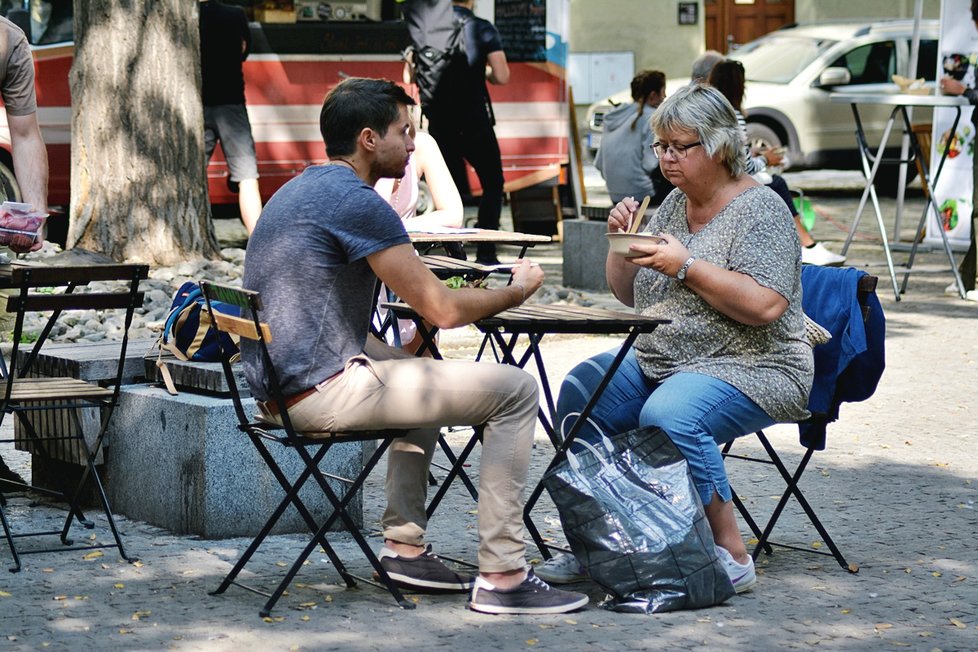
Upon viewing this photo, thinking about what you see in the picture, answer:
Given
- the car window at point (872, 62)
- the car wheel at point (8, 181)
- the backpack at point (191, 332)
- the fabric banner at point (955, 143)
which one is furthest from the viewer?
the car window at point (872, 62)

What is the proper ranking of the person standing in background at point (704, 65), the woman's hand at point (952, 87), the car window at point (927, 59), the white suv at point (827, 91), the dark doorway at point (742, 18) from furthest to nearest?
the dark doorway at point (742, 18)
the car window at point (927, 59)
the white suv at point (827, 91)
the woman's hand at point (952, 87)
the person standing in background at point (704, 65)

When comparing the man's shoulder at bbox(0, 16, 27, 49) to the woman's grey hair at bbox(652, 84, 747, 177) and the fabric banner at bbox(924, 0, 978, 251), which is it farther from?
the fabric banner at bbox(924, 0, 978, 251)

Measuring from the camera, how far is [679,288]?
4.84 meters

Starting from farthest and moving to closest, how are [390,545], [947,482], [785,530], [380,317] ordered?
[380,317] → [947,482] → [785,530] → [390,545]

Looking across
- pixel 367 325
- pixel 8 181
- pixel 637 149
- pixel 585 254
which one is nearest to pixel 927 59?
pixel 585 254

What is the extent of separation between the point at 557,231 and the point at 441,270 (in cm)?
909

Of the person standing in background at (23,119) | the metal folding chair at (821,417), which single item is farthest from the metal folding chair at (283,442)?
the person standing in background at (23,119)

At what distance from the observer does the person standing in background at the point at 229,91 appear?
36.7ft

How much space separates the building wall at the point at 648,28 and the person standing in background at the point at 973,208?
1877cm

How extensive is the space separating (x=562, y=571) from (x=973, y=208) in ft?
23.0

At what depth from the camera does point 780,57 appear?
21.5 meters

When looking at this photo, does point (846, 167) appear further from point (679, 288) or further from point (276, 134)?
point (679, 288)

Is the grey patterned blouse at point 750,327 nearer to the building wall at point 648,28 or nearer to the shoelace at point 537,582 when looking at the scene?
the shoelace at point 537,582

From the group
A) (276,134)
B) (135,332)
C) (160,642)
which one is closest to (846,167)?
(276,134)
